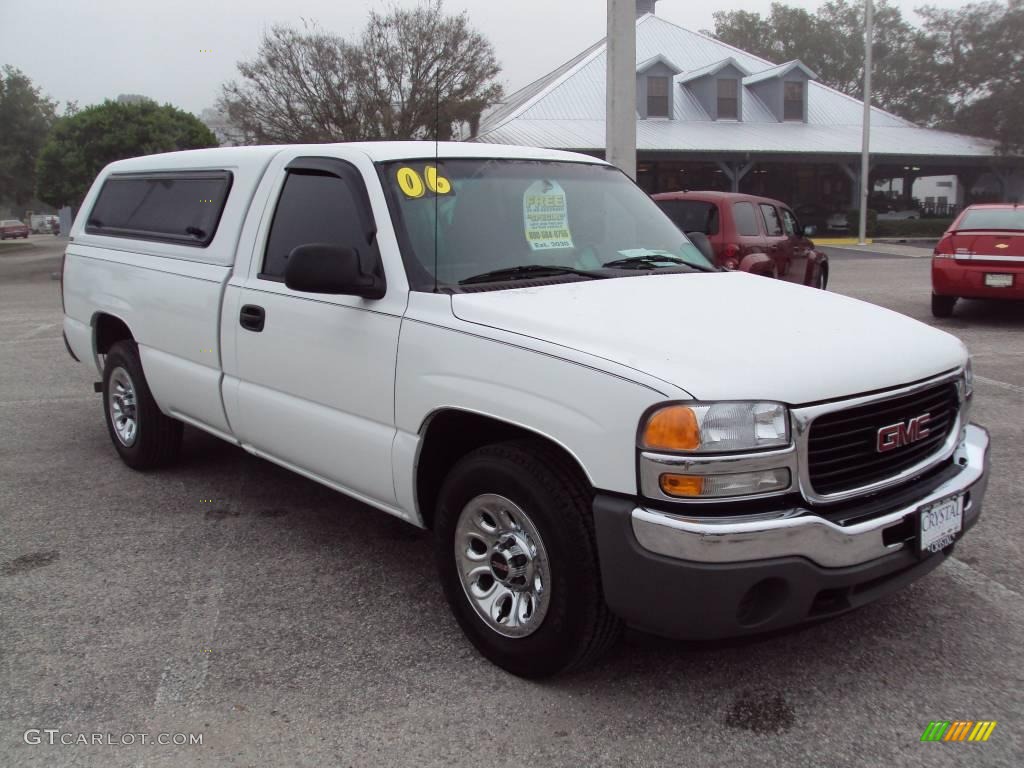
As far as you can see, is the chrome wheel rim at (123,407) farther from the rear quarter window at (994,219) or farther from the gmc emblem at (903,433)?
the rear quarter window at (994,219)

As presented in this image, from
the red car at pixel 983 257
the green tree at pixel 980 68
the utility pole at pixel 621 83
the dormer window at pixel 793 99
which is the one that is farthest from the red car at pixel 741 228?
the green tree at pixel 980 68

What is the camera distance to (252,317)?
4.16m

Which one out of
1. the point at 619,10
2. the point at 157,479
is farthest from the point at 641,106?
the point at 157,479

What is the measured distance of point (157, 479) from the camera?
A: 546 centimetres

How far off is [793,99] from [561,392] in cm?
3611

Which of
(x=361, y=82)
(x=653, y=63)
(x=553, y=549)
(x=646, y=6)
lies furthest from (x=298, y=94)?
(x=553, y=549)

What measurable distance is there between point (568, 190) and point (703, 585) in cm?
210

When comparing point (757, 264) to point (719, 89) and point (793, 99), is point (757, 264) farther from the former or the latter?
point (793, 99)

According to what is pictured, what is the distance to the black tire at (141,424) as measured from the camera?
17.3ft

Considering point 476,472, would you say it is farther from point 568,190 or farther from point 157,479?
point 157,479

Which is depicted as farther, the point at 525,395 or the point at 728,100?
the point at 728,100

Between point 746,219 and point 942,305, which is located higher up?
point 746,219

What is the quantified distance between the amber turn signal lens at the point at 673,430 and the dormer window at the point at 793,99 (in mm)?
35753

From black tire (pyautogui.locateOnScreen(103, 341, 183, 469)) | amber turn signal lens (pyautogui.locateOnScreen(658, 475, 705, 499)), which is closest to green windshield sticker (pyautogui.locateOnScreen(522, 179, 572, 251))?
amber turn signal lens (pyautogui.locateOnScreen(658, 475, 705, 499))
